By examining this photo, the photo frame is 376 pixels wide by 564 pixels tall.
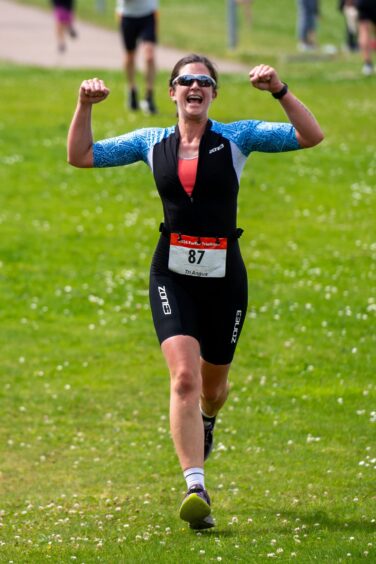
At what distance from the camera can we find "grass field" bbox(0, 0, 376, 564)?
8.02 m

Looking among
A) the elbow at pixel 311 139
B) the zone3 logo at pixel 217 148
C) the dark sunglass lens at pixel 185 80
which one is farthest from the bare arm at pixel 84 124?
the elbow at pixel 311 139

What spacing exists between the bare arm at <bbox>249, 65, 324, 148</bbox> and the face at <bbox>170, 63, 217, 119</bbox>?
333 mm

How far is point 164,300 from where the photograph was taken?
808cm

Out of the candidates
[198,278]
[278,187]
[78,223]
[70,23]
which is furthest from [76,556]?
[70,23]

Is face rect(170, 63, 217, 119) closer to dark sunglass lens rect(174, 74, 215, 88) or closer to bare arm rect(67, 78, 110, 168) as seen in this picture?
dark sunglass lens rect(174, 74, 215, 88)

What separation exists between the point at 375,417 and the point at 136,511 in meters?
2.65

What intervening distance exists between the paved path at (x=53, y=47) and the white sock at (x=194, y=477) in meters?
21.0

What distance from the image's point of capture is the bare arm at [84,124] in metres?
8.01

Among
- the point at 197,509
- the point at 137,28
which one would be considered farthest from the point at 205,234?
the point at 137,28

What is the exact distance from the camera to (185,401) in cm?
779

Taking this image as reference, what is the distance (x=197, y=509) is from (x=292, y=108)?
236 centimetres

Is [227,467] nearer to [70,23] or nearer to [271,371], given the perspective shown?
[271,371]

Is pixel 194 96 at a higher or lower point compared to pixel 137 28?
lower

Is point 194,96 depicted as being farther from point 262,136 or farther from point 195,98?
point 262,136
